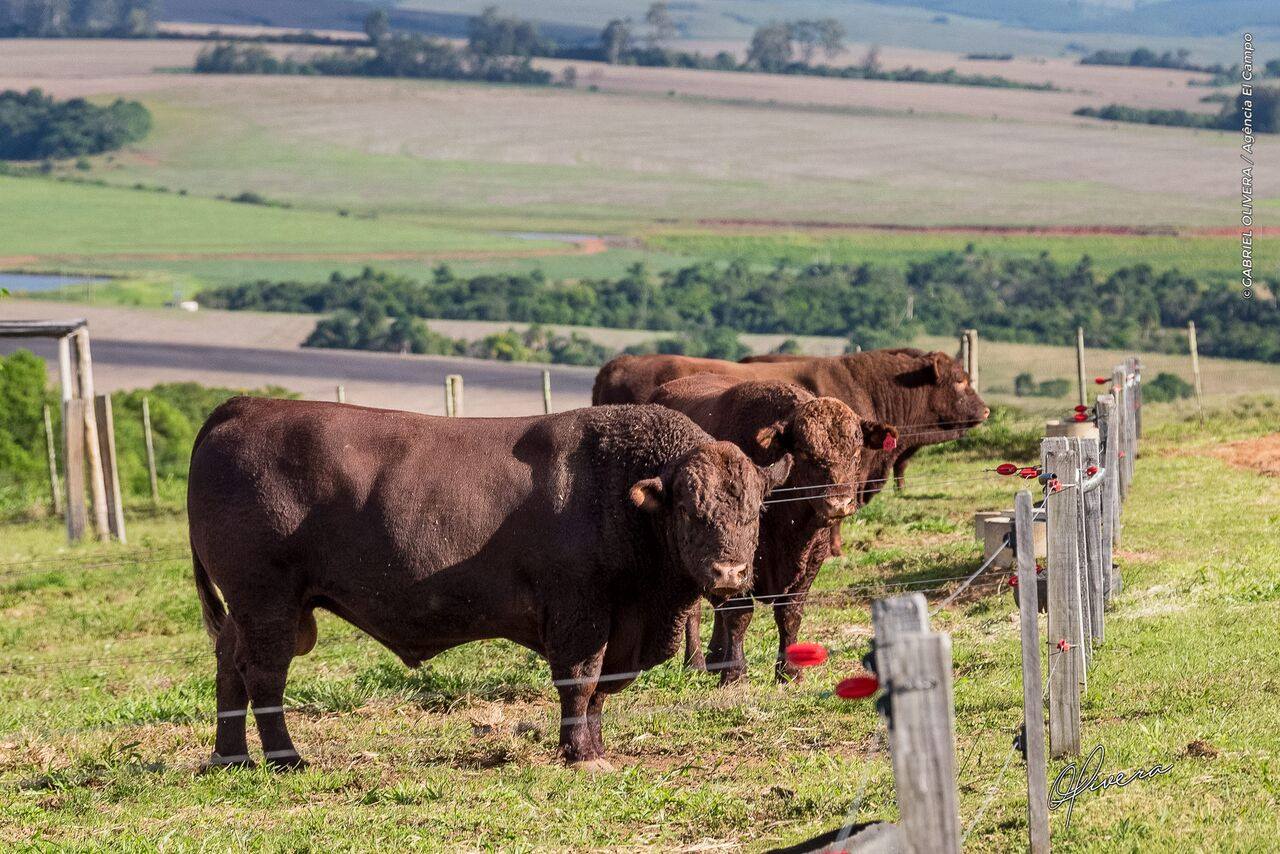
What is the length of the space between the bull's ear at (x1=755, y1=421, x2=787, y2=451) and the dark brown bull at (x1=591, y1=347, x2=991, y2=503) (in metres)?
5.18

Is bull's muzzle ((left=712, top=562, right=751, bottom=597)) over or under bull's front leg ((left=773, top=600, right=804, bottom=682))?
over

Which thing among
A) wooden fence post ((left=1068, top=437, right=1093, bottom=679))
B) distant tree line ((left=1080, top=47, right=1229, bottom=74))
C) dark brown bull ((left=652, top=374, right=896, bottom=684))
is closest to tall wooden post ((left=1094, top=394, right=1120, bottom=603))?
wooden fence post ((left=1068, top=437, right=1093, bottom=679))

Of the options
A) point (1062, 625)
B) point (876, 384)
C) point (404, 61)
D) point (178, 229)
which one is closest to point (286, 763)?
point (1062, 625)

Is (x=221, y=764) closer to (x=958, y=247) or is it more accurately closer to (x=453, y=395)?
(x=453, y=395)

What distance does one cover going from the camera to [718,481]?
897cm

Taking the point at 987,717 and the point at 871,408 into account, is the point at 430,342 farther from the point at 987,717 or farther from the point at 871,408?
the point at 987,717

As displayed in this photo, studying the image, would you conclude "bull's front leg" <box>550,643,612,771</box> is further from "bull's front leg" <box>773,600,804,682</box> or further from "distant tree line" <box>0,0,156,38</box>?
"distant tree line" <box>0,0,156,38</box>

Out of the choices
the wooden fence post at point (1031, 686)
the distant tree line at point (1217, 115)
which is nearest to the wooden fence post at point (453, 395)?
the wooden fence post at point (1031, 686)

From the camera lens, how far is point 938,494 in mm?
19656

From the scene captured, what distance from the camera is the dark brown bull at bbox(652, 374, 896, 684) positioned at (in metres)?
11.2

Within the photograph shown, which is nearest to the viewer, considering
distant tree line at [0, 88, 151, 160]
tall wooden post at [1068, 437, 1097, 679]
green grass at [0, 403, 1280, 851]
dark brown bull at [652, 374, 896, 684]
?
green grass at [0, 403, 1280, 851]

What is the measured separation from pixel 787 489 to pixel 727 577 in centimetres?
252

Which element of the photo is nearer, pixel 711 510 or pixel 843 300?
pixel 711 510

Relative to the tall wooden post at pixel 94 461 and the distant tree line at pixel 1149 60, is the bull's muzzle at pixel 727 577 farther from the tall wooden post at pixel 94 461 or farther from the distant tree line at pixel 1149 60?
the distant tree line at pixel 1149 60
